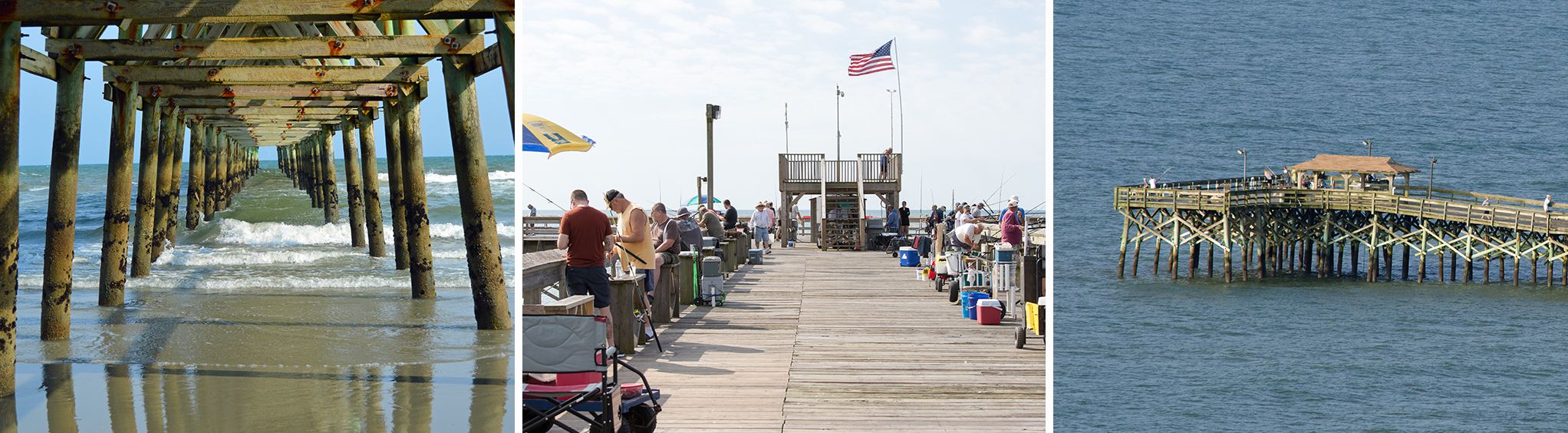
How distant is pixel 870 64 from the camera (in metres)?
29.1

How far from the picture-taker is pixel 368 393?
9.32 metres

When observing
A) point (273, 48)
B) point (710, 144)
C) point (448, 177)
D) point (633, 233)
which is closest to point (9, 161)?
point (273, 48)

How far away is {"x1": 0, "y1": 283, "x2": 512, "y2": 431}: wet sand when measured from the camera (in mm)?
8461

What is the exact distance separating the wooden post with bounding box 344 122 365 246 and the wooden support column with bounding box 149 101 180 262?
3.55m

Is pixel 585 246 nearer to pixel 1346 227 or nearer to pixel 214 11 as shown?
pixel 214 11

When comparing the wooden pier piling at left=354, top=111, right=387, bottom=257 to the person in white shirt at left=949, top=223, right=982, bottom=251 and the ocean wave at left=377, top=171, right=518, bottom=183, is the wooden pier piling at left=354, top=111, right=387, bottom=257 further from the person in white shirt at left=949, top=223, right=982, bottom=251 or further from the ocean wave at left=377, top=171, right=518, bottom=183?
the ocean wave at left=377, top=171, right=518, bottom=183

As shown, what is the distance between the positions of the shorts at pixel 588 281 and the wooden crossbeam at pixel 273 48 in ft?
14.2

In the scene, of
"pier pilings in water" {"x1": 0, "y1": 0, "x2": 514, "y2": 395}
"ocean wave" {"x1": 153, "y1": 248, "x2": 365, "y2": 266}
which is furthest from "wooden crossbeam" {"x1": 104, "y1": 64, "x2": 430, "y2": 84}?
"ocean wave" {"x1": 153, "y1": 248, "x2": 365, "y2": 266}

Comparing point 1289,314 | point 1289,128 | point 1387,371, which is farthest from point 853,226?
point 1289,128

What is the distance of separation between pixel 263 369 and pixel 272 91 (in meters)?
9.76

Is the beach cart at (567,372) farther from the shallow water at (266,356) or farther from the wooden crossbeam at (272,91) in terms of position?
the wooden crossbeam at (272,91)

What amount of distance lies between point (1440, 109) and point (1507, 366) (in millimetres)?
70857

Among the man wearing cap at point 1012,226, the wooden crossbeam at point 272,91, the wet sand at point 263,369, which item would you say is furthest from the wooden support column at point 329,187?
the man wearing cap at point 1012,226

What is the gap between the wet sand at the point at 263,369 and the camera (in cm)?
846
